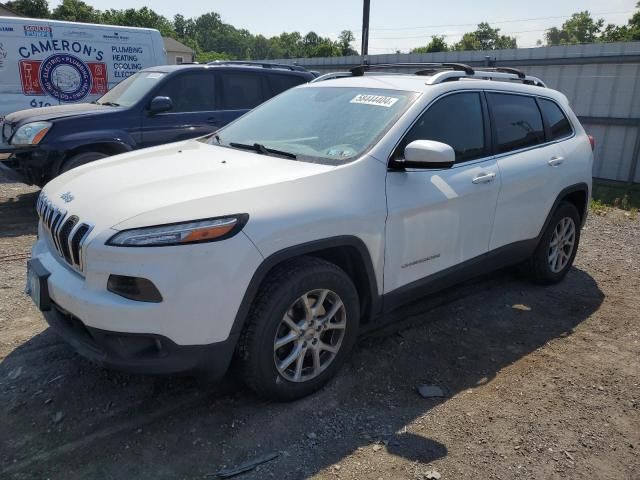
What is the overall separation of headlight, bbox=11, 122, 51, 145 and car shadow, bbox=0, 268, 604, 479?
344 cm

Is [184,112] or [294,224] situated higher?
[184,112]

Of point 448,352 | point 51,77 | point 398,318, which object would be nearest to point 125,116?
point 51,77

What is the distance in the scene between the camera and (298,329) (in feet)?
9.45

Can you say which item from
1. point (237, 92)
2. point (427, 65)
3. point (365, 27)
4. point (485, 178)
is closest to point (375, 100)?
point (485, 178)

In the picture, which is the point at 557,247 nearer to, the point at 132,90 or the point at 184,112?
the point at 184,112

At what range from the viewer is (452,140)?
3.65 meters

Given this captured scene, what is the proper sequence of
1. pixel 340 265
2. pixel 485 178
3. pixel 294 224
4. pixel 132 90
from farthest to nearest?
1. pixel 132 90
2. pixel 485 178
3. pixel 340 265
4. pixel 294 224

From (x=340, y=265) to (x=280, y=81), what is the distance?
552cm

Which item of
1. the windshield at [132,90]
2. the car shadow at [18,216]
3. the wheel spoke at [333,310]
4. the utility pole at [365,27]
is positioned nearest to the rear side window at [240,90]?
the windshield at [132,90]

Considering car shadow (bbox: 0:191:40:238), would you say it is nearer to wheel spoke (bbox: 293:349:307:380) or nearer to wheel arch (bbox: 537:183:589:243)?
wheel spoke (bbox: 293:349:307:380)

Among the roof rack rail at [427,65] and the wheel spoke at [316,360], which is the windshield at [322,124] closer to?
the roof rack rail at [427,65]

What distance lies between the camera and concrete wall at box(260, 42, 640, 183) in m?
10.1

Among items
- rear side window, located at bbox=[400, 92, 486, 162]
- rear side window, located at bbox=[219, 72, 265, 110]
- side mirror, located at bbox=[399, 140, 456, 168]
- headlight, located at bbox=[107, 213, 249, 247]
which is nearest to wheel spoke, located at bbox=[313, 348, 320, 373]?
headlight, located at bbox=[107, 213, 249, 247]

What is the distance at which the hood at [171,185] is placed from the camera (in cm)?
252
